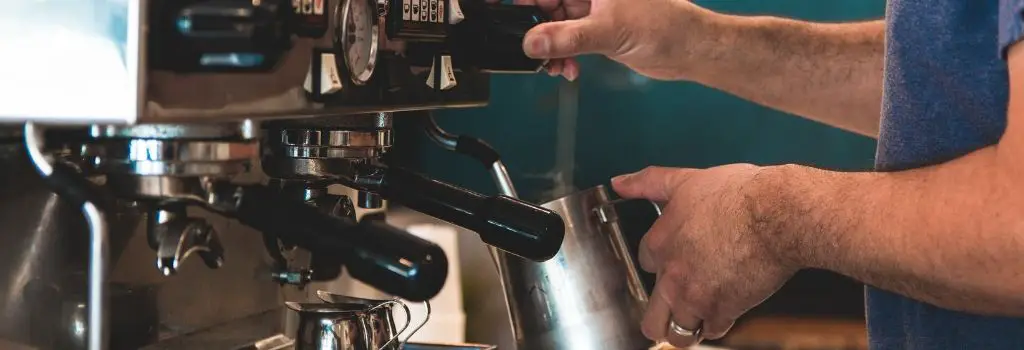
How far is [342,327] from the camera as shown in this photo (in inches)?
26.1

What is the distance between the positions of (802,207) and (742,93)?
1.30 feet

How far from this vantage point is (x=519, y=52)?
29.5 inches

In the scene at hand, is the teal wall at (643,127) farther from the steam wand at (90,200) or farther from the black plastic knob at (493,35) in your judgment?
the steam wand at (90,200)

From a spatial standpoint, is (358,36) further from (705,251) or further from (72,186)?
(705,251)

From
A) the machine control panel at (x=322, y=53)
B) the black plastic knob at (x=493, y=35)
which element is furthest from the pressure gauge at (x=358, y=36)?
the black plastic knob at (x=493, y=35)

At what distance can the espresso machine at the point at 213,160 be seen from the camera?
1.46 ft

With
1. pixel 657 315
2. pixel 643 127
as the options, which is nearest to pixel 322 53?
pixel 657 315

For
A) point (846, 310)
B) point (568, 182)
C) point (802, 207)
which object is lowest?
point (846, 310)

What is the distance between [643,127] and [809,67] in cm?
29

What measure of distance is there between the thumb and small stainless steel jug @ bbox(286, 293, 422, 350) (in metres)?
0.20

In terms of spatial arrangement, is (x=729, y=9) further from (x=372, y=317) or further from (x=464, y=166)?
(x=372, y=317)

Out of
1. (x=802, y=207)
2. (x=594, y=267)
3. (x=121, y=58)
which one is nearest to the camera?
(x=121, y=58)

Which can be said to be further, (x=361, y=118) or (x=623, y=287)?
(x=623, y=287)

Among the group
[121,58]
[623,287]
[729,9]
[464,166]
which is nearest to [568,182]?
[464,166]
